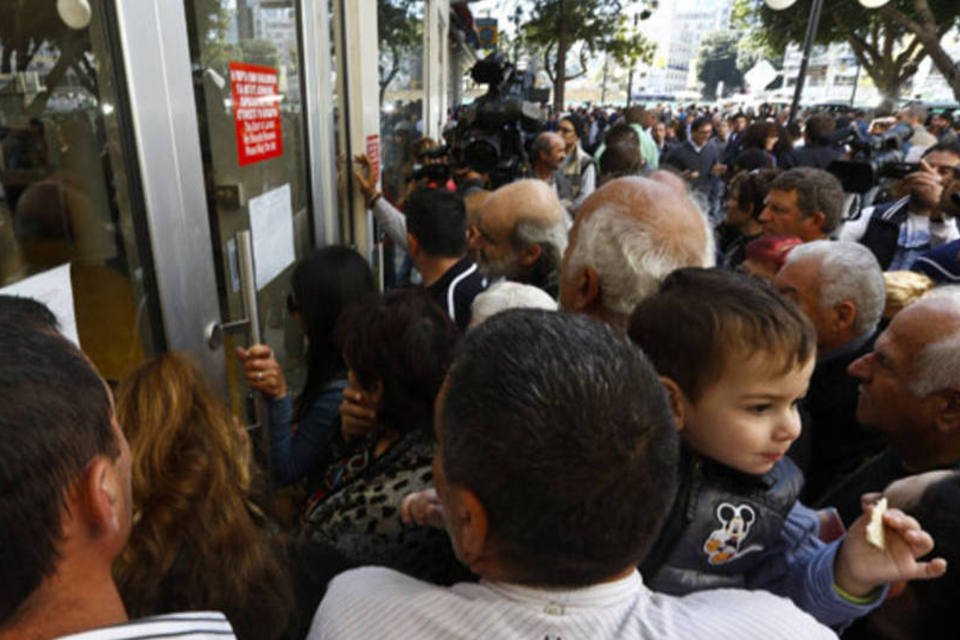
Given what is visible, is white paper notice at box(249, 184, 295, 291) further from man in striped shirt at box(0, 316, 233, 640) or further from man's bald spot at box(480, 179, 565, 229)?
man in striped shirt at box(0, 316, 233, 640)

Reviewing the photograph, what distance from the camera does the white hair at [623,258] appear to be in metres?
1.45

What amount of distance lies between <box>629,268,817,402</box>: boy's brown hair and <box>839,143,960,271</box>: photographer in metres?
2.78

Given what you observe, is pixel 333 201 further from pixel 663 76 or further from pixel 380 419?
pixel 663 76

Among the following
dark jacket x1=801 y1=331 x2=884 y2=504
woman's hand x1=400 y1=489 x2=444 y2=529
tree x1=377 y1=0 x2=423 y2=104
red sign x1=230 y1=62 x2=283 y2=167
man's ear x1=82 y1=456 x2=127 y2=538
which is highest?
tree x1=377 y1=0 x2=423 y2=104

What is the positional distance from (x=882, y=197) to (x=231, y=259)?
6.15 meters

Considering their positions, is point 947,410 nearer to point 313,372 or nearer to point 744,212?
point 313,372

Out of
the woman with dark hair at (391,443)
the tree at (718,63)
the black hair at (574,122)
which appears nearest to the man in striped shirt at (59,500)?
the woman with dark hair at (391,443)

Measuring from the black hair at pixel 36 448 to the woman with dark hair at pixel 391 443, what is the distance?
638mm

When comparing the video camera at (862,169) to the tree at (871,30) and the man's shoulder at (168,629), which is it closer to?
the man's shoulder at (168,629)

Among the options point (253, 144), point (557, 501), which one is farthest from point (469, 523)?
point (253, 144)

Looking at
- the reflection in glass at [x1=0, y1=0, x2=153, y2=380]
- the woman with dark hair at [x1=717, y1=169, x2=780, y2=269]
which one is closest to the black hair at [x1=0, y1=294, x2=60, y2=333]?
the reflection in glass at [x1=0, y1=0, x2=153, y2=380]

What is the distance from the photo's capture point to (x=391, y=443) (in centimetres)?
138

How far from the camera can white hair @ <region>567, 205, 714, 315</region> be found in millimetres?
1450

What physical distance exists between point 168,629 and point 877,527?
96 centimetres
